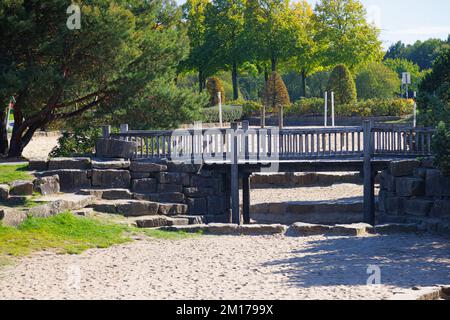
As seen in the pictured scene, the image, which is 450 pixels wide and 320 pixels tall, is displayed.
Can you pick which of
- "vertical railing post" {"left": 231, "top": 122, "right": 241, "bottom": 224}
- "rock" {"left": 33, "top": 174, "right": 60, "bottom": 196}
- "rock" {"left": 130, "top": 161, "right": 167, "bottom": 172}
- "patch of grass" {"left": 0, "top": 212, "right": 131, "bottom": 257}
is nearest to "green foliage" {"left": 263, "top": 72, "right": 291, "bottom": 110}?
"vertical railing post" {"left": 231, "top": 122, "right": 241, "bottom": 224}

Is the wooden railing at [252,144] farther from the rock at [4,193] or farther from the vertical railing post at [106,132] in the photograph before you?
the rock at [4,193]

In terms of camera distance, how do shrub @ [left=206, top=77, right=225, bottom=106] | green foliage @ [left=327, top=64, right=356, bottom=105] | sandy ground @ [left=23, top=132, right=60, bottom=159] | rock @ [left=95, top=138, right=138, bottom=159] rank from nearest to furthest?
rock @ [left=95, top=138, right=138, bottom=159] → sandy ground @ [left=23, top=132, right=60, bottom=159] → green foliage @ [left=327, top=64, right=356, bottom=105] → shrub @ [left=206, top=77, right=225, bottom=106]

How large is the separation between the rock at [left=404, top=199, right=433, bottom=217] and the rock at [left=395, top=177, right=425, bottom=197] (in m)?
0.18

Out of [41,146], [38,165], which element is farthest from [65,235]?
[41,146]

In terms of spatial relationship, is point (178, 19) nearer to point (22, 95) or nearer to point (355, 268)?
point (22, 95)

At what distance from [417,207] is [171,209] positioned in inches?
221

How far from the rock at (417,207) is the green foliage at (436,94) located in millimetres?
1779

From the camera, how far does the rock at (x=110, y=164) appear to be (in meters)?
21.1

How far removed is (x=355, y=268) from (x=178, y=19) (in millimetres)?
19176

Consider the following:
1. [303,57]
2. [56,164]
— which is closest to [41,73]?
[56,164]

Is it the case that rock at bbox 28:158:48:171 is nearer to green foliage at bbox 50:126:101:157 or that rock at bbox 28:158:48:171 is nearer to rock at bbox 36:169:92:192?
rock at bbox 36:169:92:192

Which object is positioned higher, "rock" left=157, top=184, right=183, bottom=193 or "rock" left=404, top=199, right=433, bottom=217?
"rock" left=157, top=184, right=183, bottom=193

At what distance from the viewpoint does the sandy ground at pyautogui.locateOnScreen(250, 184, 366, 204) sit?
26922 mm

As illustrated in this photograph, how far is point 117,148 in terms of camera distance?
21.9 metres
